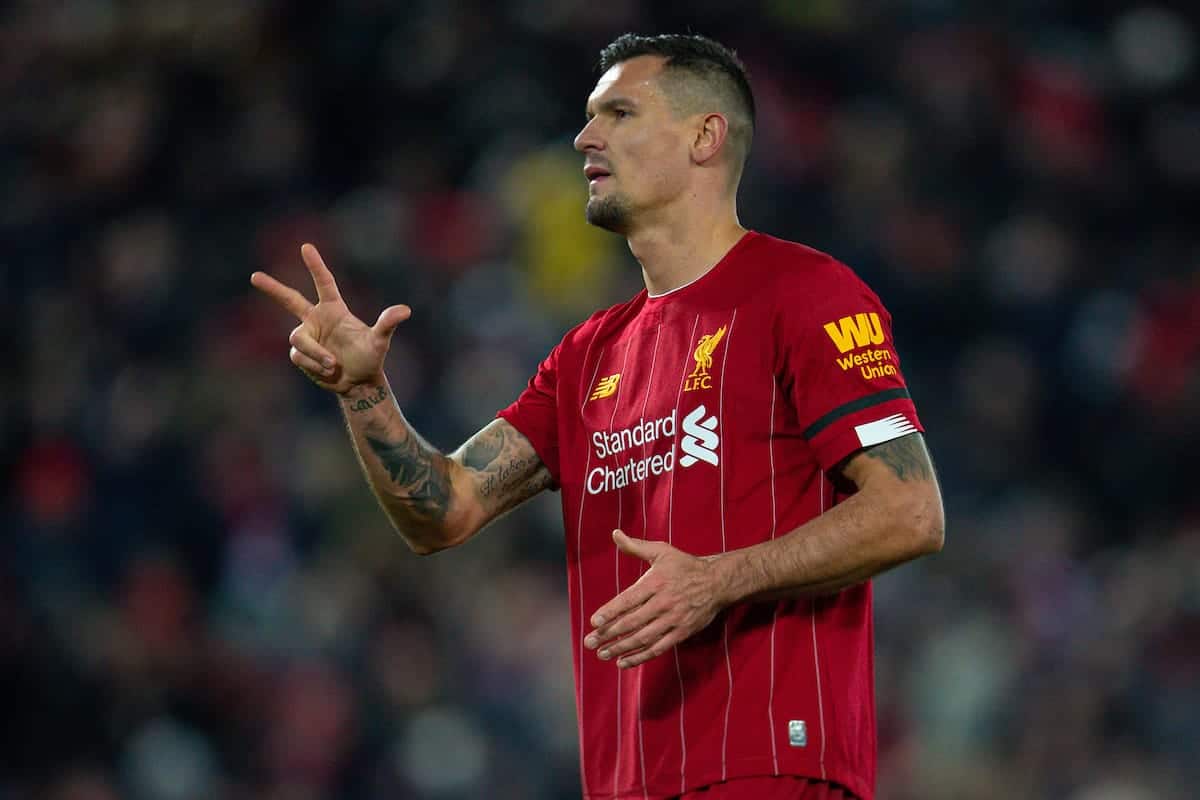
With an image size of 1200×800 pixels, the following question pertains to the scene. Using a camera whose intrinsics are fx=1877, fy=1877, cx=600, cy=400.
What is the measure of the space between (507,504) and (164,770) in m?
4.31

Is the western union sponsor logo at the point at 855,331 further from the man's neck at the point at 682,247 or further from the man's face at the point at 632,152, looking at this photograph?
the man's face at the point at 632,152

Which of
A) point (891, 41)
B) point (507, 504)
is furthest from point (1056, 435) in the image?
point (507, 504)

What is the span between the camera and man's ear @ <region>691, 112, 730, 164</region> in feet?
14.0

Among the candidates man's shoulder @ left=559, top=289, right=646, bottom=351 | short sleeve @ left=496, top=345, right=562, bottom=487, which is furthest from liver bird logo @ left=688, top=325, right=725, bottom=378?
short sleeve @ left=496, top=345, right=562, bottom=487

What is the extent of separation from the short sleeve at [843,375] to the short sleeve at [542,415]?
0.75m

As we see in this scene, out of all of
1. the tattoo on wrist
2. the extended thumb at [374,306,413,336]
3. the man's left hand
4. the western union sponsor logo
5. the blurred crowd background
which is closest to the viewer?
the man's left hand

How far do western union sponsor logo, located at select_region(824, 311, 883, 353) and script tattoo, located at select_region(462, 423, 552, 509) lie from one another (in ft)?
3.08

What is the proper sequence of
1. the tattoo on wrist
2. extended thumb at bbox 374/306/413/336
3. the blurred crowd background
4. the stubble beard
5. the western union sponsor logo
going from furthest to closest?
the blurred crowd background
the stubble beard
the tattoo on wrist
extended thumb at bbox 374/306/413/336
the western union sponsor logo

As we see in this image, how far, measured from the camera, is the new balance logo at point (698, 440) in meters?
3.82

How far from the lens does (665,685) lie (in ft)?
12.5

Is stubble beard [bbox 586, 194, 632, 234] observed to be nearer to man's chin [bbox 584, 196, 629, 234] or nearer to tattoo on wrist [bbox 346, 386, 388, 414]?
Result: man's chin [bbox 584, 196, 629, 234]

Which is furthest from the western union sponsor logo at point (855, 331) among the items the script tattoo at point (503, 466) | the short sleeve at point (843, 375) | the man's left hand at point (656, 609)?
the script tattoo at point (503, 466)

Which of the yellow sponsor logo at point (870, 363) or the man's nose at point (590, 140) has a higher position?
the man's nose at point (590, 140)

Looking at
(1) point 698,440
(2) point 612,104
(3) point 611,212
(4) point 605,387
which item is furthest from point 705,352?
(2) point 612,104
